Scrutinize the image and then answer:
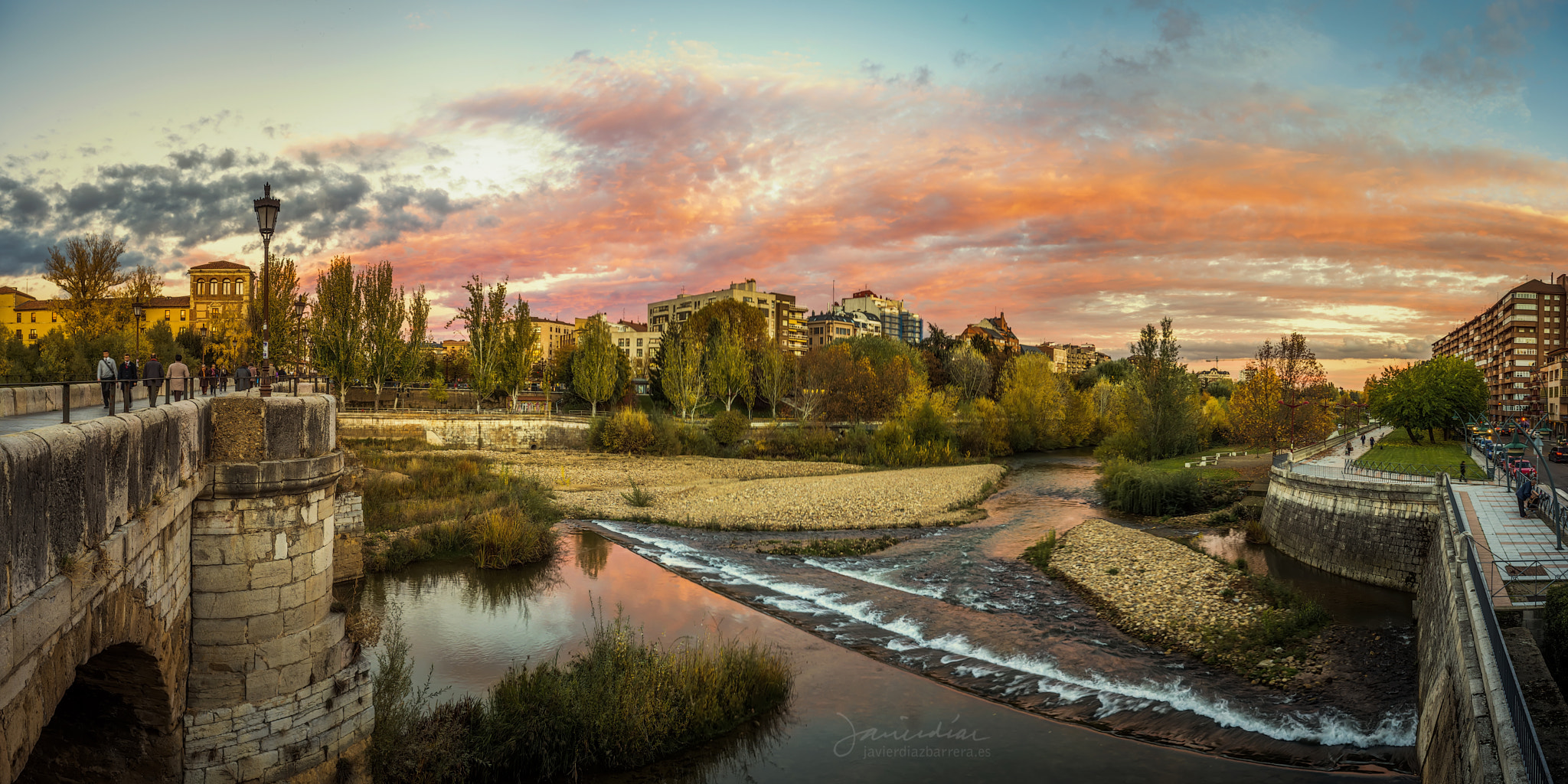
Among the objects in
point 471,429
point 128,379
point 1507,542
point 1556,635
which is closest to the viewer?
point 128,379

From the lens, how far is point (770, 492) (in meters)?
33.8

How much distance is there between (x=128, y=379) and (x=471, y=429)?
44.5 metres

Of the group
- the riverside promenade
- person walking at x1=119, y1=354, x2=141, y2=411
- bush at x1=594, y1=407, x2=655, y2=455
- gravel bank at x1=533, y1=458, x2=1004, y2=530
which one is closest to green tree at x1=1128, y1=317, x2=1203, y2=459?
gravel bank at x1=533, y1=458, x2=1004, y2=530

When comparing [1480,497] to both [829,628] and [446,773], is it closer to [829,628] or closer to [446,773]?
[829,628]

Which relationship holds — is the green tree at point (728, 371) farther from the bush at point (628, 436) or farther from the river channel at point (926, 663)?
the river channel at point (926, 663)

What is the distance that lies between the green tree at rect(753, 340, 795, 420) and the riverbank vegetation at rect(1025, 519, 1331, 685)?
4154 centimetres

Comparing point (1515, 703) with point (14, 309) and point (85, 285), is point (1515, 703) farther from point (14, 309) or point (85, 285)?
point (14, 309)

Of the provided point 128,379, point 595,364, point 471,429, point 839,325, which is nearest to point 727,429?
point 595,364

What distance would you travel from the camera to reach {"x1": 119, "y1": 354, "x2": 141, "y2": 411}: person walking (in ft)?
19.2

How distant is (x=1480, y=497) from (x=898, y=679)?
18.2 m

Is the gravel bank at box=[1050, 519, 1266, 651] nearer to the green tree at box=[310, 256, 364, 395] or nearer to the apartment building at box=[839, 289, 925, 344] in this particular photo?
the green tree at box=[310, 256, 364, 395]

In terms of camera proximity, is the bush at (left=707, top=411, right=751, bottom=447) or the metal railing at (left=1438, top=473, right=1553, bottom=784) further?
the bush at (left=707, top=411, right=751, bottom=447)

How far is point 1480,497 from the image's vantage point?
20188 millimetres

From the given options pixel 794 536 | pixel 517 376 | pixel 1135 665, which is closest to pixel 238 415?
pixel 1135 665
